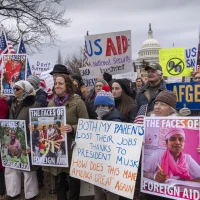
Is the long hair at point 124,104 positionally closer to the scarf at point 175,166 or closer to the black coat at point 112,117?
the black coat at point 112,117

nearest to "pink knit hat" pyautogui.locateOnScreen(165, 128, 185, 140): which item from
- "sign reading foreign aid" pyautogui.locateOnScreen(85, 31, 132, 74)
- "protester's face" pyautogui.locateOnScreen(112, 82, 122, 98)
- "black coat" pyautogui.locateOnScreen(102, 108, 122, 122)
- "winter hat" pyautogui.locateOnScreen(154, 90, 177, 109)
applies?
"winter hat" pyautogui.locateOnScreen(154, 90, 177, 109)

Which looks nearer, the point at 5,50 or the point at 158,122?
the point at 158,122

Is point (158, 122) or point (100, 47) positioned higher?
point (100, 47)

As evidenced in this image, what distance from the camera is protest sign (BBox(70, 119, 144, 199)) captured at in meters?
3.06

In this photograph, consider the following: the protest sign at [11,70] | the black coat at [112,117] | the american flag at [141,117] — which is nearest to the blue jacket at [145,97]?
the american flag at [141,117]

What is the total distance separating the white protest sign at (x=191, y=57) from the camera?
7.36 meters

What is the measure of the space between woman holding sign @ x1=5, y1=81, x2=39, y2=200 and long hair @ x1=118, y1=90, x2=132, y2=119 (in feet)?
4.09

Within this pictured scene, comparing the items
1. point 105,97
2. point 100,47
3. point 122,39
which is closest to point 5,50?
point 100,47

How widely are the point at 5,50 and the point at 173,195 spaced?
15.5 feet

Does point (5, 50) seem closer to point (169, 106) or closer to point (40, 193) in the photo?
point (40, 193)

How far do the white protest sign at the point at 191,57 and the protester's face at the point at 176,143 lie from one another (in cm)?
480

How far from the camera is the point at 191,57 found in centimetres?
750

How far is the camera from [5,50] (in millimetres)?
6230

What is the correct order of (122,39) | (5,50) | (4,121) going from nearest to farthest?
(4,121), (122,39), (5,50)
